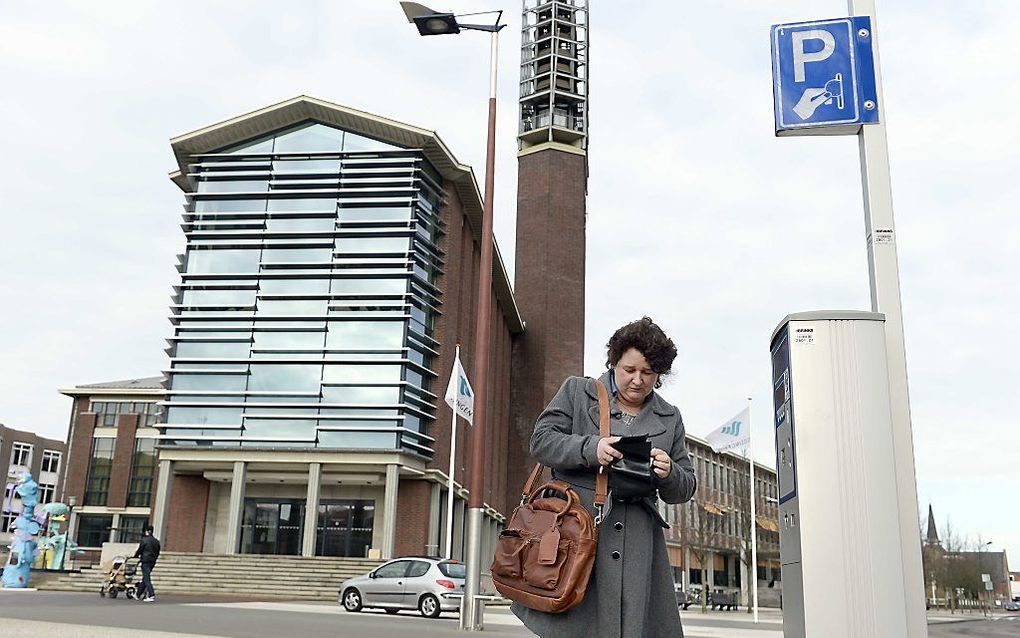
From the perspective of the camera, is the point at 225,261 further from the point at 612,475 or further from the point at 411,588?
the point at 612,475

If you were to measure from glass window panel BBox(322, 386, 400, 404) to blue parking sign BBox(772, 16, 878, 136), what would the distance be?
3367cm

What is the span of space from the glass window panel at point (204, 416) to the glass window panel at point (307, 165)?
10.9 metres

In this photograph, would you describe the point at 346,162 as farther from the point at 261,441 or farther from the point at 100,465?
the point at 100,465

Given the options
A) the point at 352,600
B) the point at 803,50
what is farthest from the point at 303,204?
the point at 803,50

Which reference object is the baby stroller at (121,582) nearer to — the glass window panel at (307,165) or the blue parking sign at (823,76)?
the glass window panel at (307,165)

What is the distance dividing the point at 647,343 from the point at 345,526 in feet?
131

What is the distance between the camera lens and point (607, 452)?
3576 mm

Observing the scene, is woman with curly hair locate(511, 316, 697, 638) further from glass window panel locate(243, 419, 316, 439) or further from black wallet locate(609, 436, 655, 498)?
glass window panel locate(243, 419, 316, 439)

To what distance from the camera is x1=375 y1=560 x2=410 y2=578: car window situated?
24094 millimetres

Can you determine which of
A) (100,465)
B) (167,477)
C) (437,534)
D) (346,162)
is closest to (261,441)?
(167,477)

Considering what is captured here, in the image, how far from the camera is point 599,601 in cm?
364

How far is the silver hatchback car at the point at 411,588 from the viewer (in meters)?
23.3

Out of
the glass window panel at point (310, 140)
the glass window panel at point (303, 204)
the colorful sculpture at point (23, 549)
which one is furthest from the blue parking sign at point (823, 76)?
the glass window panel at point (310, 140)

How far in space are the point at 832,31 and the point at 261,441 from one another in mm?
36253
